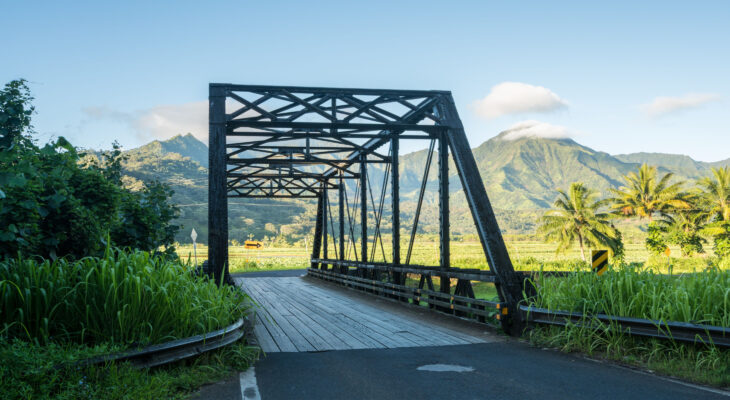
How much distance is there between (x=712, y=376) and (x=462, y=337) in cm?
338

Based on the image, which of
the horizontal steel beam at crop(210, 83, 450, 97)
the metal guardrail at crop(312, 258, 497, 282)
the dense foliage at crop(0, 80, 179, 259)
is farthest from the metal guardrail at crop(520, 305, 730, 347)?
the dense foliage at crop(0, 80, 179, 259)

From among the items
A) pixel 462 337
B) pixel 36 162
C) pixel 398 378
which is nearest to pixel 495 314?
pixel 462 337

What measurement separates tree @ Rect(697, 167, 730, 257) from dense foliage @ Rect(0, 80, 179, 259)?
5169cm

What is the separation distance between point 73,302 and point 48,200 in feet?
7.41

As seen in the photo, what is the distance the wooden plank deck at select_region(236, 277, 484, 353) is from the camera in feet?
24.6

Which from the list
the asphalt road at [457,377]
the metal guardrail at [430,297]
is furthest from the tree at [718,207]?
the asphalt road at [457,377]

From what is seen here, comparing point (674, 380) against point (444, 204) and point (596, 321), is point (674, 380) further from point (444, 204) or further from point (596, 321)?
point (444, 204)

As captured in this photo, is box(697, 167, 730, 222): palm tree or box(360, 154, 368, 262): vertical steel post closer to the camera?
box(360, 154, 368, 262): vertical steel post

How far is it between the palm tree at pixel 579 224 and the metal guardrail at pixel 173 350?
54760 mm

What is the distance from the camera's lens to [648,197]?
57.0m

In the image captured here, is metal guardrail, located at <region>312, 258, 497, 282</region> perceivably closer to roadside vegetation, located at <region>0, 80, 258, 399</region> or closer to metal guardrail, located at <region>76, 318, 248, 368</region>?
roadside vegetation, located at <region>0, 80, 258, 399</region>

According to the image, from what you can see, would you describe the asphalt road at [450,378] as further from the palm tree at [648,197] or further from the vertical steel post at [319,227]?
the palm tree at [648,197]

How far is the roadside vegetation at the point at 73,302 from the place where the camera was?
427 centimetres

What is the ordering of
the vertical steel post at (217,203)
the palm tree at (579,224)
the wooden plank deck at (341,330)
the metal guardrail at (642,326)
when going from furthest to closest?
1. the palm tree at (579,224)
2. the vertical steel post at (217,203)
3. the wooden plank deck at (341,330)
4. the metal guardrail at (642,326)
